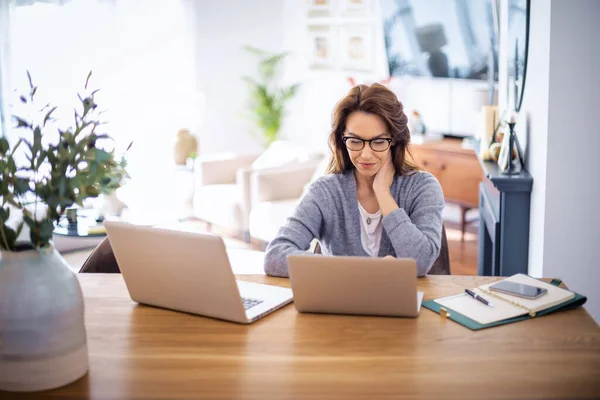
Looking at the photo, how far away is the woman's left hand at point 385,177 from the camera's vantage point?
2.43 meters

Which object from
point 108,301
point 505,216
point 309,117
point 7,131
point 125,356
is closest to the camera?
point 125,356

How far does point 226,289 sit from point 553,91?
5.66 feet

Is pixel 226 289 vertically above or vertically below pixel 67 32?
below

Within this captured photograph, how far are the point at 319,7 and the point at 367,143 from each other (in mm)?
4805

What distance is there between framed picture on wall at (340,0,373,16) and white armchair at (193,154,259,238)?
5.22 feet

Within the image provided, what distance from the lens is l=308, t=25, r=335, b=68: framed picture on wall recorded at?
6902 mm

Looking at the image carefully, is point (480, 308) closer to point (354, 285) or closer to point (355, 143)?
point (354, 285)

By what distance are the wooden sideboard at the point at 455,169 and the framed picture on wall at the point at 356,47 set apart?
4.27ft

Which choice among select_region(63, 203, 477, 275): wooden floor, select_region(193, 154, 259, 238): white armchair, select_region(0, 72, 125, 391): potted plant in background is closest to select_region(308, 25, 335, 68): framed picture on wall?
select_region(193, 154, 259, 238): white armchair

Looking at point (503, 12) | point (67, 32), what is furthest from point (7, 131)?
A: point (503, 12)

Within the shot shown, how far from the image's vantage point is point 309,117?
23.8 feet

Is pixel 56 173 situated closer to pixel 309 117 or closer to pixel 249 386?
pixel 249 386

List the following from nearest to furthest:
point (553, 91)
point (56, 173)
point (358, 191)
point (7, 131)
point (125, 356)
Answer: point (56, 173)
point (125, 356)
point (358, 191)
point (553, 91)
point (7, 131)

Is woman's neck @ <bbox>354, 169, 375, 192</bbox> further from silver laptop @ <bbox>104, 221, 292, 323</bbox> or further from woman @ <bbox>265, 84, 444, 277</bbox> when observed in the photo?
silver laptop @ <bbox>104, 221, 292, 323</bbox>
